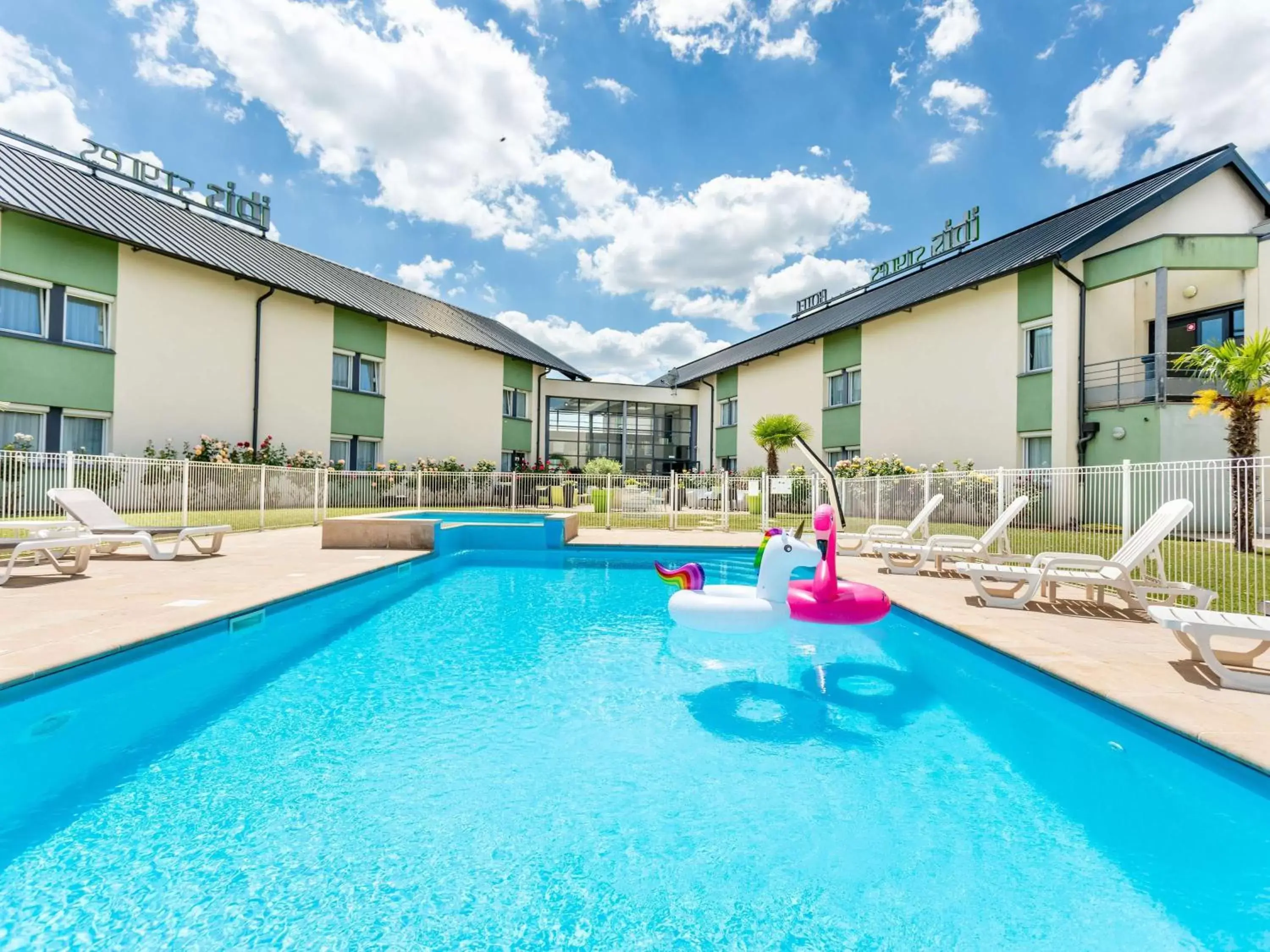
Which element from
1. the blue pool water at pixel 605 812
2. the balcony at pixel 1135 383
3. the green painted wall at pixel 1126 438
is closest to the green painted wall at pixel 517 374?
the balcony at pixel 1135 383

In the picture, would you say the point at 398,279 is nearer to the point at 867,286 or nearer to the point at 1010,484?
the point at 867,286

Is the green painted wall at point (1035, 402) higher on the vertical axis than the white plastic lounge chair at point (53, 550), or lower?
higher

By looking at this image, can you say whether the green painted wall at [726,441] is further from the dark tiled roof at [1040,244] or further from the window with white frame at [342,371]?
the window with white frame at [342,371]

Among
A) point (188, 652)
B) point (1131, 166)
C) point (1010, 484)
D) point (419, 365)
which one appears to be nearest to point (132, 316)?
point (419, 365)

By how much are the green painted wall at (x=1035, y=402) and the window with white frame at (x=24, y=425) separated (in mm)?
23917

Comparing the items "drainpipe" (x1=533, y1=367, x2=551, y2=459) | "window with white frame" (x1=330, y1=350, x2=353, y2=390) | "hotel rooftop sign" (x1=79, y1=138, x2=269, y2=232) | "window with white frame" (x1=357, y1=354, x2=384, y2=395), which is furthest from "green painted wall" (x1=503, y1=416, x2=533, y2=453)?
"hotel rooftop sign" (x1=79, y1=138, x2=269, y2=232)

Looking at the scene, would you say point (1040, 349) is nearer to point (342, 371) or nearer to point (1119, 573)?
point (1119, 573)

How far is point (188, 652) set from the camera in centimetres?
521

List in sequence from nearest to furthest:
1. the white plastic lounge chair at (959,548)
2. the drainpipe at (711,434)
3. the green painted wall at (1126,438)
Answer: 1. the white plastic lounge chair at (959,548)
2. the green painted wall at (1126,438)
3. the drainpipe at (711,434)

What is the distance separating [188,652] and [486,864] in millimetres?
4125

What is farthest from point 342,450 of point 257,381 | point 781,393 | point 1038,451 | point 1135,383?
point 1135,383

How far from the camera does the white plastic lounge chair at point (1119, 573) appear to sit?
19.4 ft

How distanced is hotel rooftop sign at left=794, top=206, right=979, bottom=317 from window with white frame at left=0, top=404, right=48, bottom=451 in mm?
28074

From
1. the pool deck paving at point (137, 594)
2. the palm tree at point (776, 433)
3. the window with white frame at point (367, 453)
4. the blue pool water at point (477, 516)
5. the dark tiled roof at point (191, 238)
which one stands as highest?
the dark tiled roof at point (191, 238)
